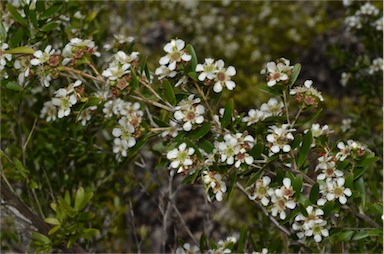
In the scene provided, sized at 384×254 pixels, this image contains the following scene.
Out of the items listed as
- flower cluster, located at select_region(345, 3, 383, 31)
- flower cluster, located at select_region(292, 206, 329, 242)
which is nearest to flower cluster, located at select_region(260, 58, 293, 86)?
flower cluster, located at select_region(292, 206, 329, 242)

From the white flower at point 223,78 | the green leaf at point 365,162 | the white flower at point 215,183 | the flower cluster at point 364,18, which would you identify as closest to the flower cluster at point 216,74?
the white flower at point 223,78

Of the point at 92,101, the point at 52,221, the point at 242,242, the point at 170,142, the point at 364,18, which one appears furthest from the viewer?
the point at 364,18

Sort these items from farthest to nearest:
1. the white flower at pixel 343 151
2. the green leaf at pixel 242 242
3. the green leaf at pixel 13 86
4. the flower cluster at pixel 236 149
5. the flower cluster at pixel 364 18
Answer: the flower cluster at pixel 364 18 → the green leaf at pixel 242 242 → the green leaf at pixel 13 86 → the white flower at pixel 343 151 → the flower cluster at pixel 236 149

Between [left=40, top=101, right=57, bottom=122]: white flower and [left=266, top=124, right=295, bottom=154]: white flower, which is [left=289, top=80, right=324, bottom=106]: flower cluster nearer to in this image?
[left=266, top=124, right=295, bottom=154]: white flower

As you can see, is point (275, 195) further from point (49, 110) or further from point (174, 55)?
point (49, 110)

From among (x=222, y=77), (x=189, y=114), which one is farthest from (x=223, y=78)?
(x=189, y=114)

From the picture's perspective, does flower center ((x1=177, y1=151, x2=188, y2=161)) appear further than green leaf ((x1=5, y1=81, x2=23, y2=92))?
No

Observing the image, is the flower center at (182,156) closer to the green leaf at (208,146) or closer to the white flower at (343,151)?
the green leaf at (208,146)
